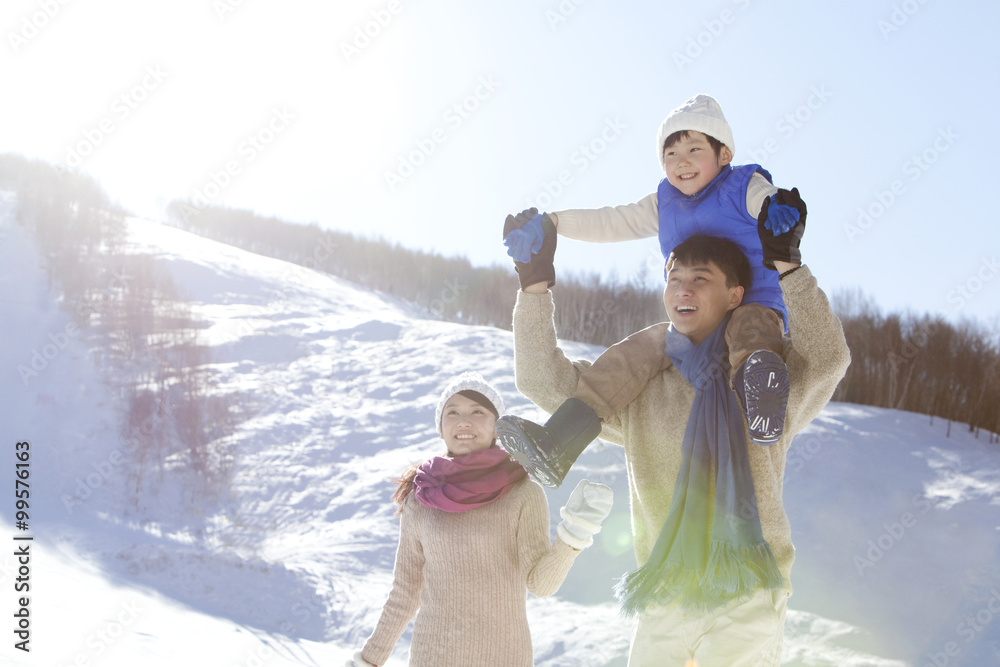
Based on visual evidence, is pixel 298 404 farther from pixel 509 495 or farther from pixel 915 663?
pixel 509 495

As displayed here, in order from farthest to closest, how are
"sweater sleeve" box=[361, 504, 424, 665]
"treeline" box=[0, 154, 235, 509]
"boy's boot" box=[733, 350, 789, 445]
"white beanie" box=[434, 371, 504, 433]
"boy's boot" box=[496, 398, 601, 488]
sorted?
"treeline" box=[0, 154, 235, 509], "white beanie" box=[434, 371, 504, 433], "sweater sleeve" box=[361, 504, 424, 665], "boy's boot" box=[496, 398, 601, 488], "boy's boot" box=[733, 350, 789, 445]

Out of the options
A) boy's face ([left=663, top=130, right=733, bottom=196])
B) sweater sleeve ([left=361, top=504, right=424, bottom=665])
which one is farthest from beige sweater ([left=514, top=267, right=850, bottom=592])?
sweater sleeve ([left=361, top=504, right=424, bottom=665])

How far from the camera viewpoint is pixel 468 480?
2.38 metres

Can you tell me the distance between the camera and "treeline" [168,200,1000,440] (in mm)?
12789

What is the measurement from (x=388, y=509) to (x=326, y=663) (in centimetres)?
308

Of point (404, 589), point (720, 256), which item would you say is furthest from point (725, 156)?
point (404, 589)

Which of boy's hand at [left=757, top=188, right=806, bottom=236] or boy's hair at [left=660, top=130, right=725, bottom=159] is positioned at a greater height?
boy's hair at [left=660, top=130, right=725, bottom=159]

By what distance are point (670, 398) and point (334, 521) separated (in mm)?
7177

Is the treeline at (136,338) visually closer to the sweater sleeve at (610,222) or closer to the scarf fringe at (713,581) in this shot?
the sweater sleeve at (610,222)

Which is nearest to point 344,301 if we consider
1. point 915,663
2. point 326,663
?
point 326,663

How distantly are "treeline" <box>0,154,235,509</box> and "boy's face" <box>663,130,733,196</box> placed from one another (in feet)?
29.4

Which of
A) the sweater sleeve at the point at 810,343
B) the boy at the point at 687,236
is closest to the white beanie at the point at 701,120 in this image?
the boy at the point at 687,236

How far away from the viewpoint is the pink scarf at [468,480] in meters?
2.35

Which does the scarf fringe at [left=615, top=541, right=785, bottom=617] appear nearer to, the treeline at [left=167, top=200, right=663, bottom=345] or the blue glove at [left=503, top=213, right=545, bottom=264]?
the blue glove at [left=503, top=213, right=545, bottom=264]
